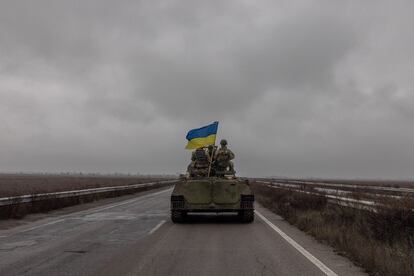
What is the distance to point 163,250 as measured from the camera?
1116 cm

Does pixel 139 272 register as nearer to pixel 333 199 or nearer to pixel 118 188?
pixel 333 199

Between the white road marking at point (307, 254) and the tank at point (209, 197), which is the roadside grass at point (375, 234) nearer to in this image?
the white road marking at point (307, 254)

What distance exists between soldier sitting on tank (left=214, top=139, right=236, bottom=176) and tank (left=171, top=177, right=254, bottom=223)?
202 centimetres

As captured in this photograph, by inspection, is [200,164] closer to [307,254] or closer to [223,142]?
[223,142]

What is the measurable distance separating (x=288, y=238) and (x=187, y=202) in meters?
5.07

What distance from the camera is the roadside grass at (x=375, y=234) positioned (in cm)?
897

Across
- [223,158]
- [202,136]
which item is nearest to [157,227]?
[223,158]

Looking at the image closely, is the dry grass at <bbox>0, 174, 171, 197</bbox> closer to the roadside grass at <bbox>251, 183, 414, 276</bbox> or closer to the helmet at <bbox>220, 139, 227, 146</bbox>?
the helmet at <bbox>220, 139, 227, 146</bbox>

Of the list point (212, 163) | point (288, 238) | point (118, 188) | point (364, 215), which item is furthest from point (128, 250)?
point (118, 188)

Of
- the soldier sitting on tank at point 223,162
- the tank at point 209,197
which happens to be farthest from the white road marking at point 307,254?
the soldier sitting on tank at point 223,162

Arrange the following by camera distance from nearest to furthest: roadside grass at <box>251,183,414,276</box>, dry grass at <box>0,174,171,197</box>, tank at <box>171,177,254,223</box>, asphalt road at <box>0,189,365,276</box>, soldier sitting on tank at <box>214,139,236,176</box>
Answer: asphalt road at <box>0,189,365,276</box> < roadside grass at <box>251,183,414,276</box> < tank at <box>171,177,254,223</box> < soldier sitting on tank at <box>214,139,236,176</box> < dry grass at <box>0,174,171,197</box>

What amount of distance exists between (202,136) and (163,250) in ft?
32.4

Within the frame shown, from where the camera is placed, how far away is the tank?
17.7 metres

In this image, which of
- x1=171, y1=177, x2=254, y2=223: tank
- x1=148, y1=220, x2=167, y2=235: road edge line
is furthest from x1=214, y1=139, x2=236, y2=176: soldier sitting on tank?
x1=148, y1=220, x2=167, y2=235: road edge line
